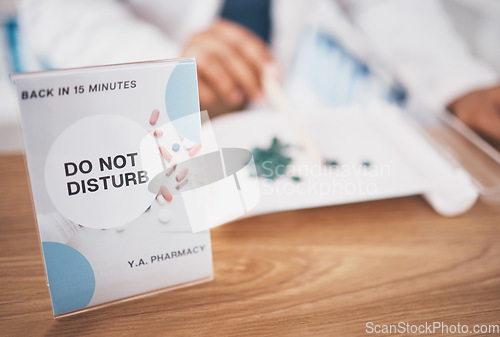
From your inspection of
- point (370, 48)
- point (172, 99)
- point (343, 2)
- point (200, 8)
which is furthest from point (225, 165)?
point (343, 2)

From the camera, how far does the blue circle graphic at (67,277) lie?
27cm

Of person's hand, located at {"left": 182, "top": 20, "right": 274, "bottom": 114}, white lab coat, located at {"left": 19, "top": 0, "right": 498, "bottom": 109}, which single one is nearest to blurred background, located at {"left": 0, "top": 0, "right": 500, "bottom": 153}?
white lab coat, located at {"left": 19, "top": 0, "right": 498, "bottom": 109}

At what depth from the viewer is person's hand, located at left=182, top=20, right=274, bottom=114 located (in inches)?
35.3

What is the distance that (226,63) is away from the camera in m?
0.92

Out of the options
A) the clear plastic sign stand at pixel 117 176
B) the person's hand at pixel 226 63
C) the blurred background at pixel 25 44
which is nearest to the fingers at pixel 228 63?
the person's hand at pixel 226 63

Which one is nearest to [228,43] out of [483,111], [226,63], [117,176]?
[226,63]

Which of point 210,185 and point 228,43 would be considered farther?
point 228,43

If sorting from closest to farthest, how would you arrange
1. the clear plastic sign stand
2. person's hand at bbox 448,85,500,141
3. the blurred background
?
the clear plastic sign stand
person's hand at bbox 448,85,500,141
the blurred background

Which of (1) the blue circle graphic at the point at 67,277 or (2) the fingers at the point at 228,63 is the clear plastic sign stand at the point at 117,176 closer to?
(1) the blue circle graphic at the point at 67,277

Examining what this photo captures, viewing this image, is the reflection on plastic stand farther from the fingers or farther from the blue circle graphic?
the fingers

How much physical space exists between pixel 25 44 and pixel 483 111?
57.5 inches

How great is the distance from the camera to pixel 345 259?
377mm

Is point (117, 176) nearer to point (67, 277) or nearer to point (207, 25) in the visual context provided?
point (67, 277)

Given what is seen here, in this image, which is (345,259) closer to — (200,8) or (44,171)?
(44,171)
